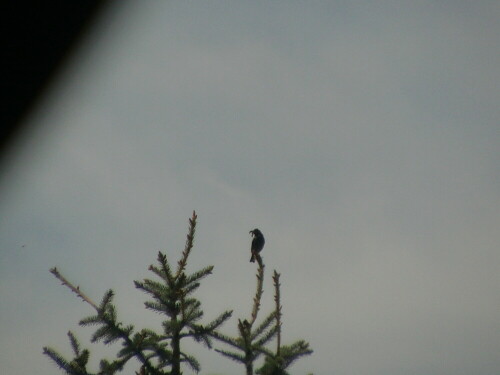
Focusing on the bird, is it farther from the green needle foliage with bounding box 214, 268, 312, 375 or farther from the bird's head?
the green needle foliage with bounding box 214, 268, 312, 375

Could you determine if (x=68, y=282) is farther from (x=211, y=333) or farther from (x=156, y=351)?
(x=211, y=333)

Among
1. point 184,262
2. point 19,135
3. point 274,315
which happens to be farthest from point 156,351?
point 19,135

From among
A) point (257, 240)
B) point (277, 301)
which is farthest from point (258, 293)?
point (257, 240)

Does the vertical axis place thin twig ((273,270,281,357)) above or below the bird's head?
below

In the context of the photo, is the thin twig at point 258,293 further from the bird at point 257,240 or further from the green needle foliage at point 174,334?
the bird at point 257,240

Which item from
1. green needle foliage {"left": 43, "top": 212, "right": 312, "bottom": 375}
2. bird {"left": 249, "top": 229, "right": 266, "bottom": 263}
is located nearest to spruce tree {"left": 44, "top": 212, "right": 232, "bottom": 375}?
green needle foliage {"left": 43, "top": 212, "right": 312, "bottom": 375}

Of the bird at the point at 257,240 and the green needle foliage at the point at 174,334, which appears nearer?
the green needle foliage at the point at 174,334

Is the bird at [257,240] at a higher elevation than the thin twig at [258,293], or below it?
higher

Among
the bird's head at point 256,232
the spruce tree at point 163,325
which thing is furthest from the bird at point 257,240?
the spruce tree at point 163,325

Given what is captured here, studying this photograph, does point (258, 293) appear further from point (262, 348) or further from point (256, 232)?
point (256, 232)

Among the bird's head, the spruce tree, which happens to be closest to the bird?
the bird's head

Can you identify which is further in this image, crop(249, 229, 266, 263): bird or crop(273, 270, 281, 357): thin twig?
crop(249, 229, 266, 263): bird

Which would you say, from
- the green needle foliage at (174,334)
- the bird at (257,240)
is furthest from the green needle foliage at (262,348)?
the bird at (257,240)

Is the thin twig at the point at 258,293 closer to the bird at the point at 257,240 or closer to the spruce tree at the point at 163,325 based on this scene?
the spruce tree at the point at 163,325
